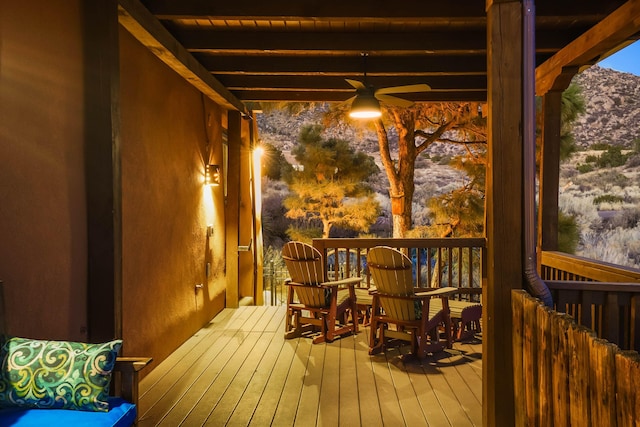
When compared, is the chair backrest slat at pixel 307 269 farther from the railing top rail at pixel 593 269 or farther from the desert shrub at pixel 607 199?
the desert shrub at pixel 607 199

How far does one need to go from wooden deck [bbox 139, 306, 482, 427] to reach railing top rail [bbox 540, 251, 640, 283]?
1.09m

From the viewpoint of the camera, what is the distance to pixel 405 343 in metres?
5.04

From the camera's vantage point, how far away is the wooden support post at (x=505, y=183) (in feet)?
8.73

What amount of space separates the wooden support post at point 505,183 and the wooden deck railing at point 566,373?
0.10 meters

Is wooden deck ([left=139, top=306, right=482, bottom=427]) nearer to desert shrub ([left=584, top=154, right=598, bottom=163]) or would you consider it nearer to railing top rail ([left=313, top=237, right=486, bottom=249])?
railing top rail ([left=313, top=237, right=486, bottom=249])

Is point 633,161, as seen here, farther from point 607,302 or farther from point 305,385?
point 305,385

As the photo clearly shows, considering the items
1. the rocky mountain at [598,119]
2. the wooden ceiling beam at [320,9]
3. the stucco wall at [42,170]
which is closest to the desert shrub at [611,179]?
the rocky mountain at [598,119]

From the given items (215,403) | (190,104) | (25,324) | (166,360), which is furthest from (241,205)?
(25,324)

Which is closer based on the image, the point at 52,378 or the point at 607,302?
the point at 52,378

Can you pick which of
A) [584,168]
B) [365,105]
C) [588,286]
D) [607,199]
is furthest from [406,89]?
[584,168]

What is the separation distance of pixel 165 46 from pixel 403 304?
285 cm

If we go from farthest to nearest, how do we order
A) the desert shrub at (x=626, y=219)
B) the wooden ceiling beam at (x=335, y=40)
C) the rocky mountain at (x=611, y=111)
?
the rocky mountain at (x=611, y=111) < the desert shrub at (x=626, y=219) < the wooden ceiling beam at (x=335, y=40)

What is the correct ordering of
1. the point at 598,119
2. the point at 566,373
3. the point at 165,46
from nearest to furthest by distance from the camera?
the point at 566,373 → the point at 165,46 → the point at 598,119

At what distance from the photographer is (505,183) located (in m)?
2.68
